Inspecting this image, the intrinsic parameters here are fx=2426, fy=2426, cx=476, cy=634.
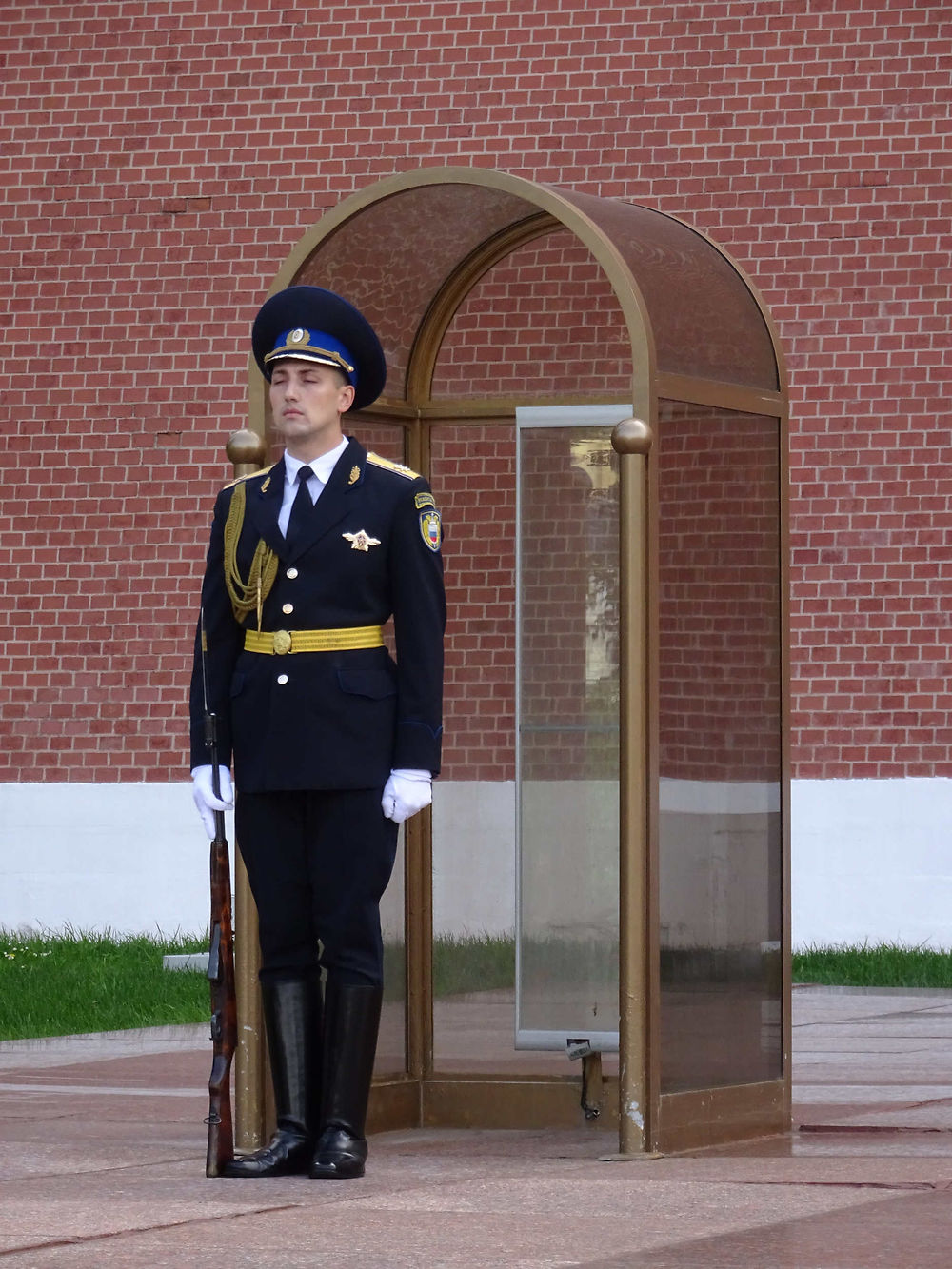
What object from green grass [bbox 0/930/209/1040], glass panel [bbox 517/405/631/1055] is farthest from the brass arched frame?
green grass [bbox 0/930/209/1040]

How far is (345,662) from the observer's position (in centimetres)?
493

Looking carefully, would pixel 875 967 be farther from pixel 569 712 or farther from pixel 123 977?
pixel 569 712

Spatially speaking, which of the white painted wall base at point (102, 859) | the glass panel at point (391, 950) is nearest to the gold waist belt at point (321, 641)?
the glass panel at point (391, 950)

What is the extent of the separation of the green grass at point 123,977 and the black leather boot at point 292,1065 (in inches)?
150

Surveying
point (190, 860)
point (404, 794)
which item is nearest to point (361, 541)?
point (404, 794)

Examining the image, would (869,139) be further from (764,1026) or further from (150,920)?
(764,1026)

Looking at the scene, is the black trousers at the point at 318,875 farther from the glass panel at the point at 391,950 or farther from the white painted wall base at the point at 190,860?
the white painted wall base at the point at 190,860

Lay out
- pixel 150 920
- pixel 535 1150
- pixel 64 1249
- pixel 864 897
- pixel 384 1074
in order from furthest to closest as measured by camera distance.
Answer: pixel 150 920 < pixel 864 897 < pixel 384 1074 < pixel 535 1150 < pixel 64 1249

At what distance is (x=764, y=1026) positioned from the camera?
18.4 feet

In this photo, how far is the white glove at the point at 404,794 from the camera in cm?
488

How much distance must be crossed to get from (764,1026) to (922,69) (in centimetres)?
720


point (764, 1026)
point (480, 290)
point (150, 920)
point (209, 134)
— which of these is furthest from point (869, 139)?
point (764, 1026)

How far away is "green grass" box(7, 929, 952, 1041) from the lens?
9000 mm

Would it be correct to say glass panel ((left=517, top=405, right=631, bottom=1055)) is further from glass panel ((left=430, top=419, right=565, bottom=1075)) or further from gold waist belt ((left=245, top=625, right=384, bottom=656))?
gold waist belt ((left=245, top=625, right=384, bottom=656))
